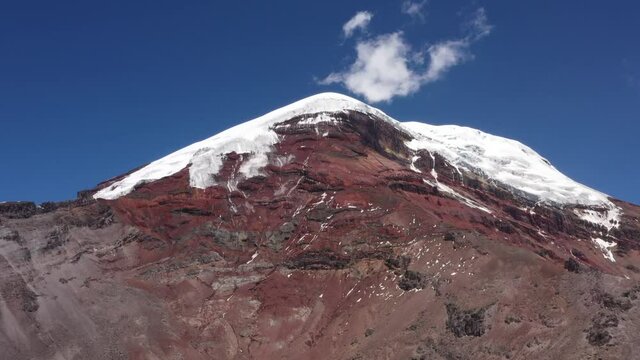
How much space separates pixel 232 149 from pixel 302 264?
973 inches

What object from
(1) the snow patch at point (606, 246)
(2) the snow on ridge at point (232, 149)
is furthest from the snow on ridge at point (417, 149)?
(1) the snow patch at point (606, 246)

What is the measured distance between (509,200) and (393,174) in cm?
2995

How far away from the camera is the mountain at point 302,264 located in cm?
6044

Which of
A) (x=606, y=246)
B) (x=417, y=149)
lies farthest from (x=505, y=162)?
(x=417, y=149)

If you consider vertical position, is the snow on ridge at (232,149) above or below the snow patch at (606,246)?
above

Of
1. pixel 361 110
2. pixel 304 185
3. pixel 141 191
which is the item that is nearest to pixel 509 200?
pixel 361 110

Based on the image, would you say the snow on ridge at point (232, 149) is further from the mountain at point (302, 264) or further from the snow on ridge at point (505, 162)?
the snow on ridge at point (505, 162)

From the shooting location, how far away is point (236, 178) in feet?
301

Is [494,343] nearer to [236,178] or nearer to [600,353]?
[600,353]

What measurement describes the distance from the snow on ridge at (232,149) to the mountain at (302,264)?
319 mm

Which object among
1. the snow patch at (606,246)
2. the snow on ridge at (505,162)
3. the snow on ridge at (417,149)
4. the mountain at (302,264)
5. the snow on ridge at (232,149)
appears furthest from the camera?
the snow on ridge at (505,162)

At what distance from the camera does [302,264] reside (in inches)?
3049

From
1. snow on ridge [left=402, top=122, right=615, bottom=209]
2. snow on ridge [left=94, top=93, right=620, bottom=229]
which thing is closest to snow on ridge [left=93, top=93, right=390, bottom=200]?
snow on ridge [left=94, top=93, right=620, bottom=229]

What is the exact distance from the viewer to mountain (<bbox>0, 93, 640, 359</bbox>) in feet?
198
